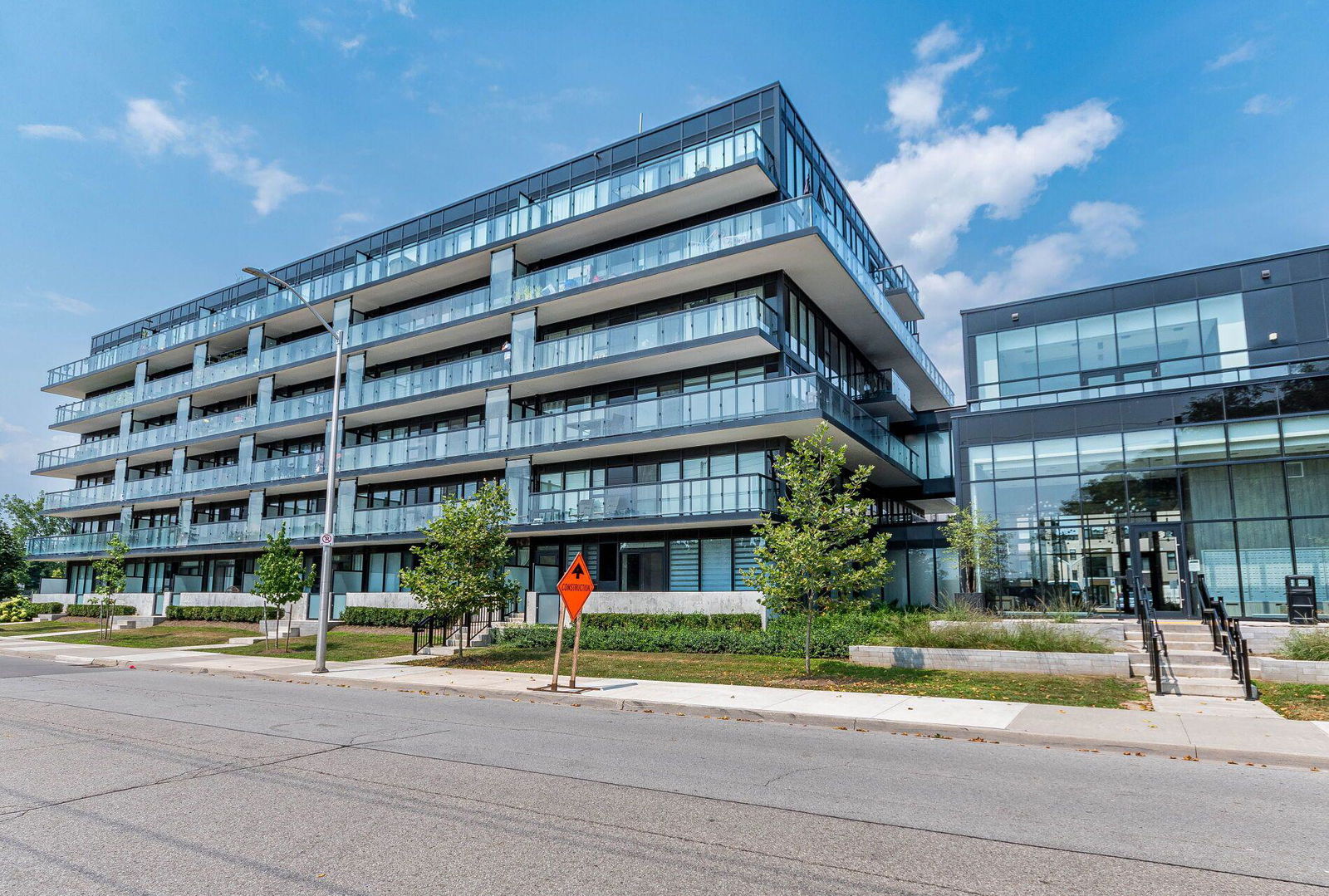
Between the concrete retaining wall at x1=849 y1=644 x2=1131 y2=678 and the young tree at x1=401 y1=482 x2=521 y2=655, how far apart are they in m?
9.67

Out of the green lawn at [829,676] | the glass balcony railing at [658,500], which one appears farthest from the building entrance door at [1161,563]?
the glass balcony railing at [658,500]

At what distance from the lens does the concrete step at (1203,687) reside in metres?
13.5

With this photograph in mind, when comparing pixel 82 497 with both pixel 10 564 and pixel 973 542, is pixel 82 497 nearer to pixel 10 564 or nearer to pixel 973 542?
pixel 10 564

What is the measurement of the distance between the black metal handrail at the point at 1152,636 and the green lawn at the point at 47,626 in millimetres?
44071

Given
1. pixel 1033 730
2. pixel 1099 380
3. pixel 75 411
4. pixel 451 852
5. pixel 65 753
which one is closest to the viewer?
pixel 451 852

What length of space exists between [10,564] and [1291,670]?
229 feet

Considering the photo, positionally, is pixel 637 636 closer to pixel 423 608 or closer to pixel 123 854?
pixel 423 608

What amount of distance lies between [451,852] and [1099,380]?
24963mm

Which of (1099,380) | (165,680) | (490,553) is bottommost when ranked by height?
(165,680)

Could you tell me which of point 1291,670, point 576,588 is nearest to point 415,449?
point 576,588

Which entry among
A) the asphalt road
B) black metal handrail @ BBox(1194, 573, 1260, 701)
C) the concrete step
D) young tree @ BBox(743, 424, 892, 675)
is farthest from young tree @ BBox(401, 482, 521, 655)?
black metal handrail @ BBox(1194, 573, 1260, 701)

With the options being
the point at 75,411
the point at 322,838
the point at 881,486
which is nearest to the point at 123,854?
the point at 322,838

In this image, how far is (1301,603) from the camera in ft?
62.8

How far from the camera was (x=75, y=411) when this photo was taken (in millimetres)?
52656
